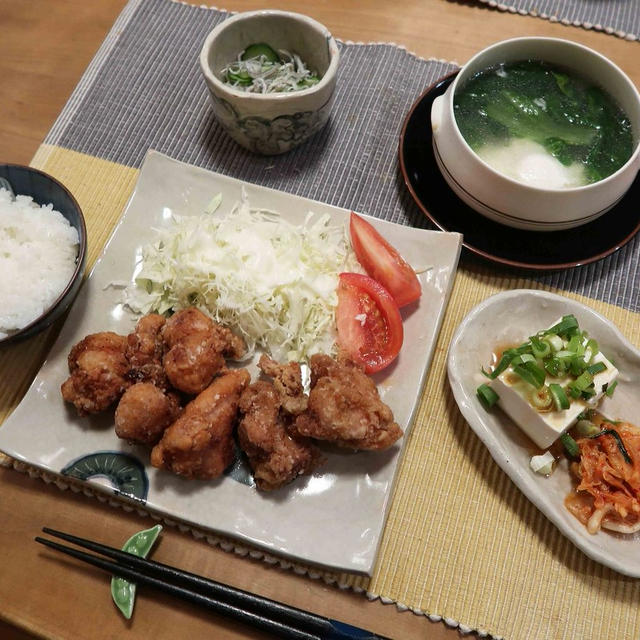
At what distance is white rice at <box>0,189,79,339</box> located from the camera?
2.18 meters

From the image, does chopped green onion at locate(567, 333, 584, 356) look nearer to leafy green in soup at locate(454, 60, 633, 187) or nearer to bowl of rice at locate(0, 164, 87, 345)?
leafy green in soup at locate(454, 60, 633, 187)

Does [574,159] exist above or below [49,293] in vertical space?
above

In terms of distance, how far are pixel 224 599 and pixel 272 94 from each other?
1.96m

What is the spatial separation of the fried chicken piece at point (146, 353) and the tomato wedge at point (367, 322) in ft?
2.27

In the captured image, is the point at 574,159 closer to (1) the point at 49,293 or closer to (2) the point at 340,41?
(2) the point at 340,41

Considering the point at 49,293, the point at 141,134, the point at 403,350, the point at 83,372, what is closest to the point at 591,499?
the point at 403,350

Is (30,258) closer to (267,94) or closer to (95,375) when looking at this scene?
(95,375)

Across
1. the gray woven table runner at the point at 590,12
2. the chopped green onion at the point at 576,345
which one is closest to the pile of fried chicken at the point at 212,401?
the chopped green onion at the point at 576,345

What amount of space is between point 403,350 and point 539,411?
53 cm

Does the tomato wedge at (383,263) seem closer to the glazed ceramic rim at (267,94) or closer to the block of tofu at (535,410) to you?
the block of tofu at (535,410)

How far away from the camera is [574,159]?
7.71 ft

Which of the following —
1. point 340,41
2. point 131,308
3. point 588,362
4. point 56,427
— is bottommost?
point 56,427

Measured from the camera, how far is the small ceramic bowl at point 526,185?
2.20 m

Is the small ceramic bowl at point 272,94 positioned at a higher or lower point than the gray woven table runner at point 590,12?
lower
